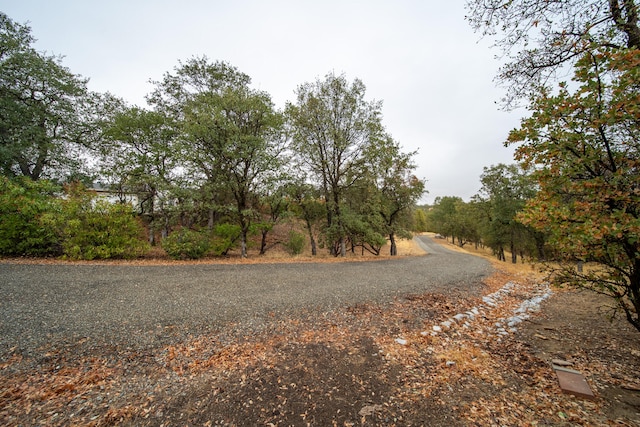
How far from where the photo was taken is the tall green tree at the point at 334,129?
13.1m

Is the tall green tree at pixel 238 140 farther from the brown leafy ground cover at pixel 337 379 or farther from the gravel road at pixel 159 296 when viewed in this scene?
the brown leafy ground cover at pixel 337 379

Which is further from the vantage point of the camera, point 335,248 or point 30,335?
point 335,248

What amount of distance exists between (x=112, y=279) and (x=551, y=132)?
1063 centimetres

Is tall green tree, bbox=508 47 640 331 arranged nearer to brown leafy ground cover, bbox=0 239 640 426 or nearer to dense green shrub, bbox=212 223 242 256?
brown leafy ground cover, bbox=0 239 640 426

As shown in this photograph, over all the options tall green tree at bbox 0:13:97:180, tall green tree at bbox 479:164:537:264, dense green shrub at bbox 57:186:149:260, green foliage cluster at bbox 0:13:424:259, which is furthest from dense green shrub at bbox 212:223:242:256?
tall green tree at bbox 479:164:537:264

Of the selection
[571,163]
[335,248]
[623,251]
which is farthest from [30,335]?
[335,248]

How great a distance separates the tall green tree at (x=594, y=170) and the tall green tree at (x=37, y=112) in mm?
22128

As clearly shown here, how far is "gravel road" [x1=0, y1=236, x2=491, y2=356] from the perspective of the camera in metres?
3.73

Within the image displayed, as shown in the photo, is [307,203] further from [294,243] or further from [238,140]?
[238,140]

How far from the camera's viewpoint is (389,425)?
2141 millimetres

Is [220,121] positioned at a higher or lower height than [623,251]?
higher

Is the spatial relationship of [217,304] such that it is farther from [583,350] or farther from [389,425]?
[583,350]

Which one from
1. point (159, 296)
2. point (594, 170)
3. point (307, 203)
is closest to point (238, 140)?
point (307, 203)

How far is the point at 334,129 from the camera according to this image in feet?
42.8
